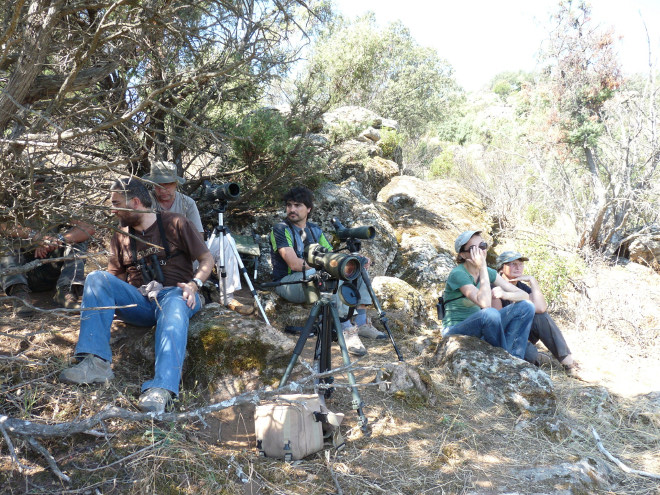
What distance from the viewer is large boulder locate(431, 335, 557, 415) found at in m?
3.84

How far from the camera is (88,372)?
285 cm

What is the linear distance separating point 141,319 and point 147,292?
8.4 inches

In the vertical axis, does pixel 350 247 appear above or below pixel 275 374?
above

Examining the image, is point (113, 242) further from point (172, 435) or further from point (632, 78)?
point (632, 78)

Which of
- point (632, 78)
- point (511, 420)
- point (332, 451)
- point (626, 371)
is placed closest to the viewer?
point (332, 451)

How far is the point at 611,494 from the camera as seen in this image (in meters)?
3.00

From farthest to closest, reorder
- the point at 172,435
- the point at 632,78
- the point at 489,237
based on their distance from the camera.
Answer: the point at 632,78 → the point at 489,237 → the point at 172,435

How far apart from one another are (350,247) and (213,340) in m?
1.37

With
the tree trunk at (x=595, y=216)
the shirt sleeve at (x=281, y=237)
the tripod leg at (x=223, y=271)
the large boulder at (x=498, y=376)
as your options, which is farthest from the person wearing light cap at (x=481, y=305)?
the tree trunk at (x=595, y=216)

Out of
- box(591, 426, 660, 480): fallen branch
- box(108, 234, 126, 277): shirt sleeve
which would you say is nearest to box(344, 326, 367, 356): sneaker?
box(591, 426, 660, 480): fallen branch

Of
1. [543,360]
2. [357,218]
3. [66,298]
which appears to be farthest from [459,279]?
[66,298]

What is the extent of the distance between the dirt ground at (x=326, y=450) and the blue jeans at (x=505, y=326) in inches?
19.8

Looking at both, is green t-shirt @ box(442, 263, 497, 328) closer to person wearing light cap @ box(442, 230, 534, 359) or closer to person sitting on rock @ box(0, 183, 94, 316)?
person wearing light cap @ box(442, 230, 534, 359)

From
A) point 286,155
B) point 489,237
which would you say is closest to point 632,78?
point 489,237
